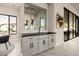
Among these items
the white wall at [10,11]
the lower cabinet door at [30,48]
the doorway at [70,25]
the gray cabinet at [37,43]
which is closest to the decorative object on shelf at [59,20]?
the doorway at [70,25]

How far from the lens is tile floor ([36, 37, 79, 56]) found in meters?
2.36

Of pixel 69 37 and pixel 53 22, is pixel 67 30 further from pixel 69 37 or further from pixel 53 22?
pixel 53 22

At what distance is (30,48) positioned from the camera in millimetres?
2713

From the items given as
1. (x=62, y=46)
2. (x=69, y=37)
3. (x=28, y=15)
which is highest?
(x=28, y=15)

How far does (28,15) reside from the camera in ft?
8.60

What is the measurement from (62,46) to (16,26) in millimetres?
1097

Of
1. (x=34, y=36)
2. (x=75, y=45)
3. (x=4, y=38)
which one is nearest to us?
(x=4, y=38)

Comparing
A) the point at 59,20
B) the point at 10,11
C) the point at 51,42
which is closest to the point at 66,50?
the point at 51,42

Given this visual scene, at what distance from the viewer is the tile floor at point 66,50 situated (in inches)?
92.9

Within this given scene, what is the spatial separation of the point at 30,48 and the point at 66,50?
79cm

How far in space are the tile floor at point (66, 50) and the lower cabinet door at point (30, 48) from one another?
0.64 ft

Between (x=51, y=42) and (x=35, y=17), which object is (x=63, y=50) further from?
(x=35, y=17)

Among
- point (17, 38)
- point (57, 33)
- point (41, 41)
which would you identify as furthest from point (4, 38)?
point (57, 33)

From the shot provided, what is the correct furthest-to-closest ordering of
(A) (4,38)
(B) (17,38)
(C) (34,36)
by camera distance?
(C) (34,36), (B) (17,38), (A) (4,38)
